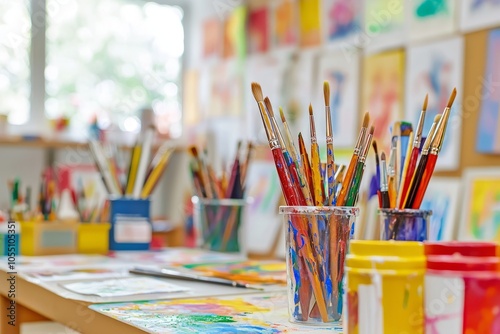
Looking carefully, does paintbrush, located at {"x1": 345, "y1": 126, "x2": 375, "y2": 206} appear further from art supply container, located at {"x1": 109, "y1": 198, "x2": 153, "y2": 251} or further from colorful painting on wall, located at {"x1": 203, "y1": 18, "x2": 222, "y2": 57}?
colorful painting on wall, located at {"x1": 203, "y1": 18, "x2": 222, "y2": 57}

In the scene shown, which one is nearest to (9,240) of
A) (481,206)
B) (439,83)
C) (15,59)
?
(481,206)

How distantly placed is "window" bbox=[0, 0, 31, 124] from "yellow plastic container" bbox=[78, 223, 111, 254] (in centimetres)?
164

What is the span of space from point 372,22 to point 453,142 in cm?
57

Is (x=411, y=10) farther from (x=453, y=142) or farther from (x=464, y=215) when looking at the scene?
(x=464, y=215)

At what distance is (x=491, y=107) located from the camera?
210 cm

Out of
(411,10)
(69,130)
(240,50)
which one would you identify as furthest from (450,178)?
(69,130)

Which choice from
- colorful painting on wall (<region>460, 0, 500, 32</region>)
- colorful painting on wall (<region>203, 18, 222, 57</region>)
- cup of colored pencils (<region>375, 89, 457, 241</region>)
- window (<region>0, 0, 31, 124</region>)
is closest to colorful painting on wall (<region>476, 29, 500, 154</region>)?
colorful painting on wall (<region>460, 0, 500, 32</region>)

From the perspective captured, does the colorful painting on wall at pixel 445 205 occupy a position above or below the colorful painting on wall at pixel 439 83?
below

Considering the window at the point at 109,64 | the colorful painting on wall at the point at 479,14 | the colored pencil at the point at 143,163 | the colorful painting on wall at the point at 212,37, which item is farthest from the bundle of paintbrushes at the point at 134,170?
the colorful painting on wall at the point at 212,37

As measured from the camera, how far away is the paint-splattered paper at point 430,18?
227 centimetres

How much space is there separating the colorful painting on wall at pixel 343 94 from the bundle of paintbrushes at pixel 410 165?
61.4 inches

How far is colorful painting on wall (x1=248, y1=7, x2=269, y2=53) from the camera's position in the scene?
308 cm

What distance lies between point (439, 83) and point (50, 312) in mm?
1629

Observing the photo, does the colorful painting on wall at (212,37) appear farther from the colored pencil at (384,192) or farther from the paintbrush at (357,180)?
the paintbrush at (357,180)
